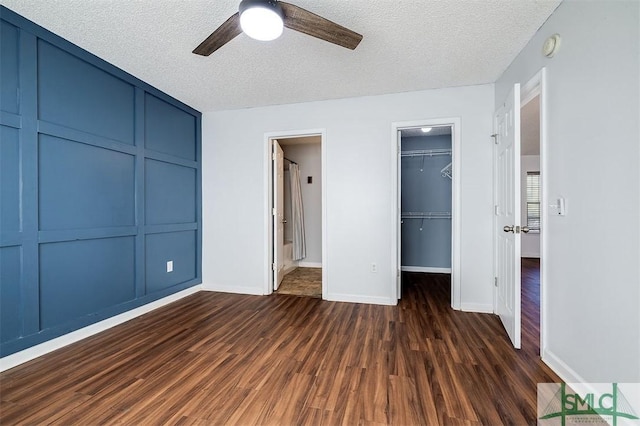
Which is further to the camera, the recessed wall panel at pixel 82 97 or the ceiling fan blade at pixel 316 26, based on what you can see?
the recessed wall panel at pixel 82 97

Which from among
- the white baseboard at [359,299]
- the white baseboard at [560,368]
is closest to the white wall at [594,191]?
the white baseboard at [560,368]

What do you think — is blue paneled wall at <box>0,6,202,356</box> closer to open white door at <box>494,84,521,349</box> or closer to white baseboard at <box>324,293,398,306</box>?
white baseboard at <box>324,293,398,306</box>

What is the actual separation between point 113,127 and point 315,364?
2816 millimetres

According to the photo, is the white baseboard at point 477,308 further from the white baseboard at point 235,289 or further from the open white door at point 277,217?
the white baseboard at point 235,289

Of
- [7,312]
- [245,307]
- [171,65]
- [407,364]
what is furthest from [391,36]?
[7,312]

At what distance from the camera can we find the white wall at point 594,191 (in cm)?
126

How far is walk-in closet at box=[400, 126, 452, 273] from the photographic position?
4879 millimetres

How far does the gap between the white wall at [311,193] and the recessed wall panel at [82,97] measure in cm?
300

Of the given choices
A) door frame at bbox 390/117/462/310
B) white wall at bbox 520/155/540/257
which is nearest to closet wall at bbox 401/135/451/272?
door frame at bbox 390/117/462/310

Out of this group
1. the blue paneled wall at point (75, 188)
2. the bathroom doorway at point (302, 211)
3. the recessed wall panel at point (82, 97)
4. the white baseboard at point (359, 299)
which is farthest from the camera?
the bathroom doorway at point (302, 211)

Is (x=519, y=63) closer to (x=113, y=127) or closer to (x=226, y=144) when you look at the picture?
(x=226, y=144)

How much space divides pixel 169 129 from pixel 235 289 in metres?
2.21

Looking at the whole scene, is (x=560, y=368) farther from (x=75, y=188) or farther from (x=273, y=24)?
(x=75, y=188)

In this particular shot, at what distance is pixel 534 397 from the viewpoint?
1.58 meters
